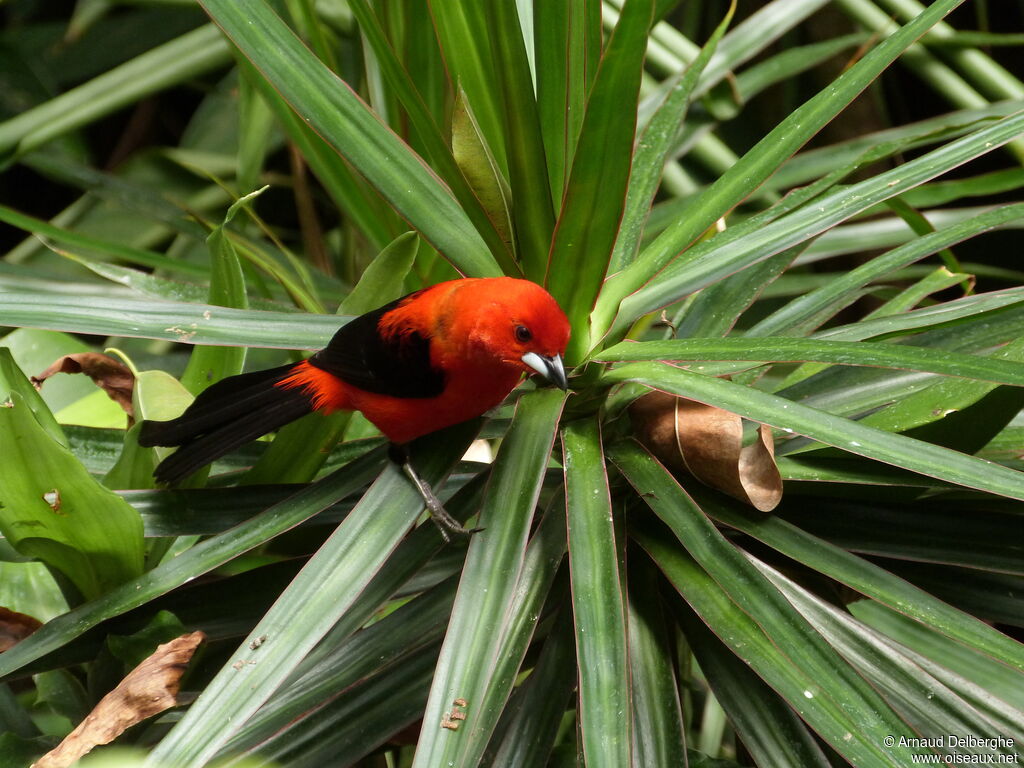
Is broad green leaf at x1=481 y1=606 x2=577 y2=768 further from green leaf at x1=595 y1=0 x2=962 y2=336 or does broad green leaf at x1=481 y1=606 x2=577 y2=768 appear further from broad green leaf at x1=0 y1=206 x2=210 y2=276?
broad green leaf at x1=0 y1=206 x2=210 y2=276

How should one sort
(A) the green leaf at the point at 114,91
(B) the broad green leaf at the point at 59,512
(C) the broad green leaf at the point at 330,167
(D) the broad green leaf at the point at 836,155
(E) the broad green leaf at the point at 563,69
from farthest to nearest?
(A) the green leaf at the point at 114,91, (D) the broad green leaf at the point at 836,155, (C) the broad green leaf at the point at 330,167, (E) the broad green leaf at the point at 563,69, (B) the broad green leaf at the point at 59,512

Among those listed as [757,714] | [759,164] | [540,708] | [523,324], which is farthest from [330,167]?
[757,714]

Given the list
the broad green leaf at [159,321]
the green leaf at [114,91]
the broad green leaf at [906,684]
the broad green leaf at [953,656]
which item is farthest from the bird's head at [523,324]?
the green leaf at [114,91]

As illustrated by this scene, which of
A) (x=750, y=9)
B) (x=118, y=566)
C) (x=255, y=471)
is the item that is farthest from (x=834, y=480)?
(x=750, y=9)

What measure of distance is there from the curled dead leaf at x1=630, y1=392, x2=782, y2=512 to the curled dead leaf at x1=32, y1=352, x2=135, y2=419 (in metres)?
0.68

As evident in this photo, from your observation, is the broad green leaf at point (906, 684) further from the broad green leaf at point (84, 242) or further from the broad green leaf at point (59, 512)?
the broad green leaf at point (84, 242)

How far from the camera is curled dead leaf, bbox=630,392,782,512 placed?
92 centimetres

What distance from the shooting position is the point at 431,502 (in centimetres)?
93

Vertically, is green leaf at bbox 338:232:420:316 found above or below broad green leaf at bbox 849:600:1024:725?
above

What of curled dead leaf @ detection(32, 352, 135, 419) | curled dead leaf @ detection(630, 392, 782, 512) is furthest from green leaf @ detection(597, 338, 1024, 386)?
curled dead leaf @ detection(32, 352, 135, 419)

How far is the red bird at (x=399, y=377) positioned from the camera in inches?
40.1

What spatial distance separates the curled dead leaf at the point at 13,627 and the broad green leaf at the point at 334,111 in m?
0.68

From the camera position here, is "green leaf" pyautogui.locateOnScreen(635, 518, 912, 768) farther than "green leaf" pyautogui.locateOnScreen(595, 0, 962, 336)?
No

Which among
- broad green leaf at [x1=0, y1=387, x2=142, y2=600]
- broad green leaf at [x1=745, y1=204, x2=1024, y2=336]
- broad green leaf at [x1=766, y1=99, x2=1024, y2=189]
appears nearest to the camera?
broad green leaf at [x1=0, y1=387, x2=142, y2=600]
